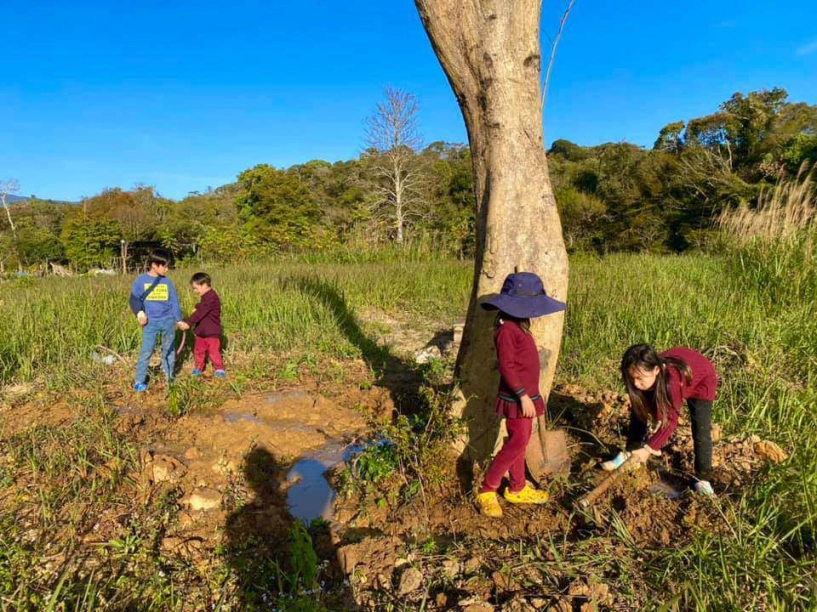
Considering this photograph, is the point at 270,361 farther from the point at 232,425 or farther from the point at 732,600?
the point at 732,600

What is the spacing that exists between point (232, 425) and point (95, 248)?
119ft

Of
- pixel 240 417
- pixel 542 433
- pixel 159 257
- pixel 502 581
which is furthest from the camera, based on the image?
pixel 159 257

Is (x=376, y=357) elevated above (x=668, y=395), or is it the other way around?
(x=668, y=395)

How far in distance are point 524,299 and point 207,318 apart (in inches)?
151

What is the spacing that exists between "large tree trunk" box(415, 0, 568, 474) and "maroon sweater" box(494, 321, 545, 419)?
0.31m

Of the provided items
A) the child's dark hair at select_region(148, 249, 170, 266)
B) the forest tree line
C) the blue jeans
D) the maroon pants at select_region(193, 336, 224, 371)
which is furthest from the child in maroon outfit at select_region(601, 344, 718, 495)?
the forest tree line

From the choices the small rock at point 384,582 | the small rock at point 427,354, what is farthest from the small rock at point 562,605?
the small rock at point 427,354

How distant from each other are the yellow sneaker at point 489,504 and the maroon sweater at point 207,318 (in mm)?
3609

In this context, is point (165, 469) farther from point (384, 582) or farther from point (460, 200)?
point (460, 200)

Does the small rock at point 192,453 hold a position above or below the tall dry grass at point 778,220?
below

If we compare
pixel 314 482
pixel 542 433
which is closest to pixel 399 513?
pixel 314 482

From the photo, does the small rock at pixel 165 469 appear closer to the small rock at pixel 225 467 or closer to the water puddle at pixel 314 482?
the small rock at pixel 225 467

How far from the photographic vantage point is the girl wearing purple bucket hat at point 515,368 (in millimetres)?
2703

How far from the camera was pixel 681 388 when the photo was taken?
2.90m
